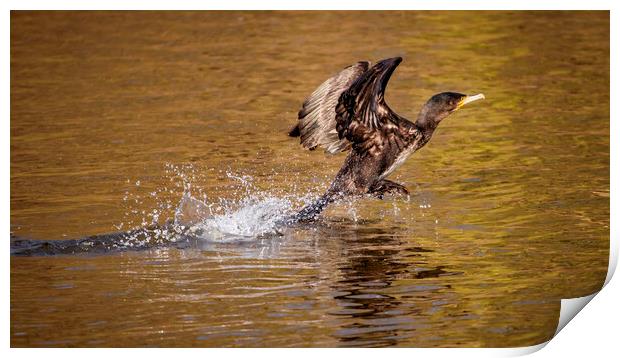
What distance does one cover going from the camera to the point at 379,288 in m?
8.19

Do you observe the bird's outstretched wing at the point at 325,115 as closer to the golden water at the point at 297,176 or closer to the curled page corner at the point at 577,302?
the golden water at the point at 297,176

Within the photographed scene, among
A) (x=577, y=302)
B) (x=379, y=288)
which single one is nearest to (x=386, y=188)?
(x=379, y=288)

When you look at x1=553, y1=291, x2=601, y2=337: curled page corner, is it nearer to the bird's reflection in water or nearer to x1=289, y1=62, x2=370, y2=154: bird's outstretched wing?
the bird's reflection in water

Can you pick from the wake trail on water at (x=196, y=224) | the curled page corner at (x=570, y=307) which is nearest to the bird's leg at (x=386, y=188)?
the wake trail on water at (x=196, y=224)

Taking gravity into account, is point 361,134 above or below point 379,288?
above

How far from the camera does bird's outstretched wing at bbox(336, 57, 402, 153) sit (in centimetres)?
891

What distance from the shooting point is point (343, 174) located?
9.88m

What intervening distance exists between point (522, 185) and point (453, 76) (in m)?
4.09

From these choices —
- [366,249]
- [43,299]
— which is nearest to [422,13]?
[366,249]

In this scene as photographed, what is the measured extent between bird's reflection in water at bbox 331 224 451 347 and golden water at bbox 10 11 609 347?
0.07 feet

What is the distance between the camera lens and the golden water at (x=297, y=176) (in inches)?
305

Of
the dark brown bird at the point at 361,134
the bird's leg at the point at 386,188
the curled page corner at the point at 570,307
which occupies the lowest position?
the curled page corner at the point at 570,307

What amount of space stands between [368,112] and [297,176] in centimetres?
192

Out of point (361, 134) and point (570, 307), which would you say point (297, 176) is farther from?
point (570, 307)
